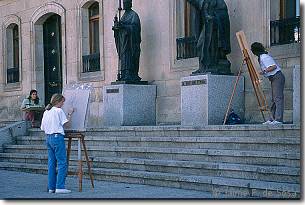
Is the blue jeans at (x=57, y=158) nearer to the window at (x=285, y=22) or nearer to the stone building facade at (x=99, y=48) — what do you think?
the stone building facade at (x=99, y=48)

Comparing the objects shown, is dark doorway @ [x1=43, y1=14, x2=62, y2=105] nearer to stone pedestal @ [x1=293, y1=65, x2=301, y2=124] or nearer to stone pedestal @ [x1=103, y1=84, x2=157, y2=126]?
stone pedestal @ [x1=103, y1=84, x2=157, y2=126]

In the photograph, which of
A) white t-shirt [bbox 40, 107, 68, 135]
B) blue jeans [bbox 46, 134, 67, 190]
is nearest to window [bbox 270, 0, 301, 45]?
white t-shirt [bbox 40, 107, 68, 135]

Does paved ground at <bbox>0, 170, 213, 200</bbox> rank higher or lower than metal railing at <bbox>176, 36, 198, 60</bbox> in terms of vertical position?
lower

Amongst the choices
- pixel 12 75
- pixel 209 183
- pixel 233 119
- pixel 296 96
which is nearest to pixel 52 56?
pixel 12 75

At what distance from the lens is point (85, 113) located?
11.5 meters

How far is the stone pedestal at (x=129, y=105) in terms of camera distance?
17469 millimetres

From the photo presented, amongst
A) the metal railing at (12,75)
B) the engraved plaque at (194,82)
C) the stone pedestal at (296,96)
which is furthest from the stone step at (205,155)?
the metal railing at (12,75)

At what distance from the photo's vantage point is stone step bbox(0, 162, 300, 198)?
31.7ft

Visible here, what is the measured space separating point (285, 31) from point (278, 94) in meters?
2.16

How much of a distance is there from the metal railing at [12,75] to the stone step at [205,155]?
1038 centimetres

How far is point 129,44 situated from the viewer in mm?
17766

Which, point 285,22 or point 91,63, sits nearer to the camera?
point 285,22

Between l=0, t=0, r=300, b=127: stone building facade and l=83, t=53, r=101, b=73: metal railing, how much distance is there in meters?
0.03

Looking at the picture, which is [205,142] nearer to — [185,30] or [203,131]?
[203,131]
